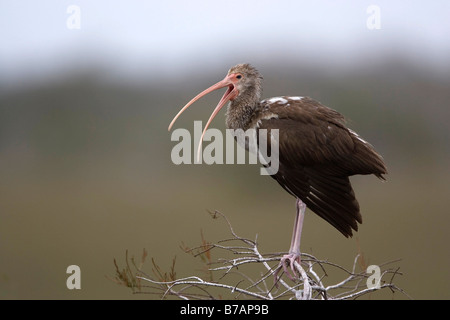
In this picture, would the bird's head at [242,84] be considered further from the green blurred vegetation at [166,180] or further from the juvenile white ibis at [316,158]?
the green blurred vegetation at [166,180]

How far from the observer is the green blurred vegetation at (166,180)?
94.4 feet

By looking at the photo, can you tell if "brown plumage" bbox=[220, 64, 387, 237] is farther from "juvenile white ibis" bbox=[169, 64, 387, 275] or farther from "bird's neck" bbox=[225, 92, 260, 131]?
"bird's neck" bbox=[225, 92, 260, 131]

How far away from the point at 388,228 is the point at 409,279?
21.0 ft

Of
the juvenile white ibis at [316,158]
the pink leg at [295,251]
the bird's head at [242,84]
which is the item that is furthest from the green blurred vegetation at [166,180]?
the juvenile white ibis at [316,158]

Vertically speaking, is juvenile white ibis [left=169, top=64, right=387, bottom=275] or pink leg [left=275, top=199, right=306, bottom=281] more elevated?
juvenile white ibis [left=169, top=64, right=387, bottom=275]

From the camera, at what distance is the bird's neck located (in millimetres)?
6996

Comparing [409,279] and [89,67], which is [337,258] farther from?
[89,67]

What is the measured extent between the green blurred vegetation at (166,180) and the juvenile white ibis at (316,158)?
18.9 meters

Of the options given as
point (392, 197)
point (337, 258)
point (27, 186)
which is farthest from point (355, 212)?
point (27, 186)

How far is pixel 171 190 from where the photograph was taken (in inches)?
1395

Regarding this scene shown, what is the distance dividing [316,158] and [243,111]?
833mm

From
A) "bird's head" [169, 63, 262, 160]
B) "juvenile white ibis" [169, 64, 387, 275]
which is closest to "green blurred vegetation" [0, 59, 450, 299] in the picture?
"bird's head" [169, 63, 262, 160]

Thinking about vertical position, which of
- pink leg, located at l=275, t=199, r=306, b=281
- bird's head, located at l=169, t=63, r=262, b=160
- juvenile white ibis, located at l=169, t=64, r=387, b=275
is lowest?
pink leg, located at l=275, t=199, r=306, b=281

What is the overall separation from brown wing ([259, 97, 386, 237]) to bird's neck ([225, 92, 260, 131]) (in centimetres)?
26
